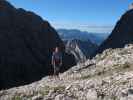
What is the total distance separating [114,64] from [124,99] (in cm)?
687

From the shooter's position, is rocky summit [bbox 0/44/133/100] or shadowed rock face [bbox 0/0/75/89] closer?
rocky summit [bbox 0/44/133/100]

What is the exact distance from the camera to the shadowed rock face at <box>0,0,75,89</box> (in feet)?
433

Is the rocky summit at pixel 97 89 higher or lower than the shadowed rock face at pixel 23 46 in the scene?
higher

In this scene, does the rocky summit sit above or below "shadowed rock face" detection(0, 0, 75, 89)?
above

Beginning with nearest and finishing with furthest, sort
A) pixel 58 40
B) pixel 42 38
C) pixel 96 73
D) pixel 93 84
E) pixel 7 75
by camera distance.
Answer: pixel 93 84 < pixel 96 73 < pixel 7 75 < pixel 42 38 < pixel 58 40

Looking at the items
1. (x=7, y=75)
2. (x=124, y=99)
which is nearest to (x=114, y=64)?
(x=124, y=99)

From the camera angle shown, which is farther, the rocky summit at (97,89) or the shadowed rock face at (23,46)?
the shadowed rock face at (23,46)

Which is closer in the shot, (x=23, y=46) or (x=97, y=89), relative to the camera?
(x=97, y=89)

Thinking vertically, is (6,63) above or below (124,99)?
below

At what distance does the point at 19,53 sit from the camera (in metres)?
145

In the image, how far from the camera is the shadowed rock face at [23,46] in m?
132

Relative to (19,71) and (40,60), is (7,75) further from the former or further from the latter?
(40,60)

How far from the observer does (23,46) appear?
496 ft

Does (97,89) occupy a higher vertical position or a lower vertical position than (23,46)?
higher
